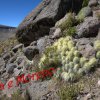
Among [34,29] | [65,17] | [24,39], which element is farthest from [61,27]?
[24,39]

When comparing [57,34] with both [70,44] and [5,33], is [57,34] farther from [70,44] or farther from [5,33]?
[5,33]

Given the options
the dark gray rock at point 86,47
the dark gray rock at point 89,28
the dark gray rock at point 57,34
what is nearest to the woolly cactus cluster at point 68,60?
the dark gray rock at point 86,47

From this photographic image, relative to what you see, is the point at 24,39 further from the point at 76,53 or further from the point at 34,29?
the point at 76,53

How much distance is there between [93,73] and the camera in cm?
941

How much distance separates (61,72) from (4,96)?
3.28 meters

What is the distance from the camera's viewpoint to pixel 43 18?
14.1 metres

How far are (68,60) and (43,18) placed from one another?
4.43 metres

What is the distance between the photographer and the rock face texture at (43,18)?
1405 cm

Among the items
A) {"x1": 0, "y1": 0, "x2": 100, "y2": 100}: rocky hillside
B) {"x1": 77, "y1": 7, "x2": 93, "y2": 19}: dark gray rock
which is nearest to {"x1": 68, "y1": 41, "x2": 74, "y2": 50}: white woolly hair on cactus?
{"x1": 0, "y1": 0, "x2": 100, "y2": 100}: rocky hillside

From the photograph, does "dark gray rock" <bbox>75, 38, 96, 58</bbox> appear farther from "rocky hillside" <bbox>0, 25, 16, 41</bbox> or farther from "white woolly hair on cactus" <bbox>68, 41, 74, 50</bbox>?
"rocky hillside" <bbox>0, 25, 16, 41</bbox>

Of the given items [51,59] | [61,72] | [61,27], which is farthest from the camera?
[61,27]

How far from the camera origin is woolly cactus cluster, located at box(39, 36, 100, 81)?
377 inches

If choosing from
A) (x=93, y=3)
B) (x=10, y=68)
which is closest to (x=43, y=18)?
(x=93, y=3)

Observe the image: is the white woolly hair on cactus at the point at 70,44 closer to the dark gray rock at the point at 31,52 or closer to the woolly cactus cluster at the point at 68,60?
the woolly cactus cluster at the point at 68,60
